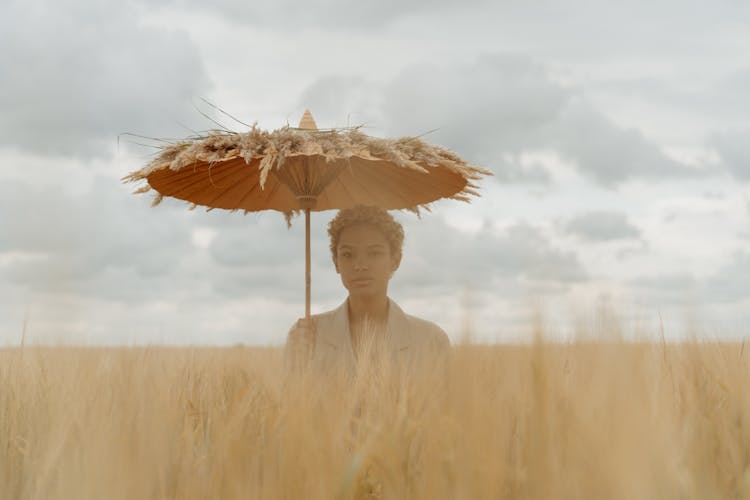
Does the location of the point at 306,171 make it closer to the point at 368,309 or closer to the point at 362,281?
the point at 362,281

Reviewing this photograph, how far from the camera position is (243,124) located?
3.86m

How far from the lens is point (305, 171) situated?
4461mm

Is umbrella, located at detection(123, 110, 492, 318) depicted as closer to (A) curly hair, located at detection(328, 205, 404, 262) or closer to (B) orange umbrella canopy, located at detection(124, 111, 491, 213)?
(B) orange umbrella canopy, located at detection(124, 111, 491, 213)

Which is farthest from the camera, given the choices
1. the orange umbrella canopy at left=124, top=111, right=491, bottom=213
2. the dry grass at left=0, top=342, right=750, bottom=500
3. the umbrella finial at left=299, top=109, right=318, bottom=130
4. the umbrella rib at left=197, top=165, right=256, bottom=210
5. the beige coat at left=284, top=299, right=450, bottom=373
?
the umbrella rib at left=197, top=165, right=256, bottom=210

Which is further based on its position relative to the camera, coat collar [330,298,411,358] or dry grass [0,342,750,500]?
coat collar [330,298,411,358]

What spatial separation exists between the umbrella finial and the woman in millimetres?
626

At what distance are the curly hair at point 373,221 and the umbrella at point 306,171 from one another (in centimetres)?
22

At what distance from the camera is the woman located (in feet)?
14.2

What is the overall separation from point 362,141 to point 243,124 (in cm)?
78

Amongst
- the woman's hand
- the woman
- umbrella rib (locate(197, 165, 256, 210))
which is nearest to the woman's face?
the woman

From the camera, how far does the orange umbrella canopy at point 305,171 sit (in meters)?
3.55

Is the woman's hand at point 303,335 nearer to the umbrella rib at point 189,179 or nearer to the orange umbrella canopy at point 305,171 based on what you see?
the orange umbrella canopy at point 305,171

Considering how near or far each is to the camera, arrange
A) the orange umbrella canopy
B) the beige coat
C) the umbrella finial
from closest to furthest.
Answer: the orange umbrella canopy, the umbrella finial, the beige coat

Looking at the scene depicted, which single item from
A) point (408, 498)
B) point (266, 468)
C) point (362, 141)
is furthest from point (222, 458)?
point (362, 141)
